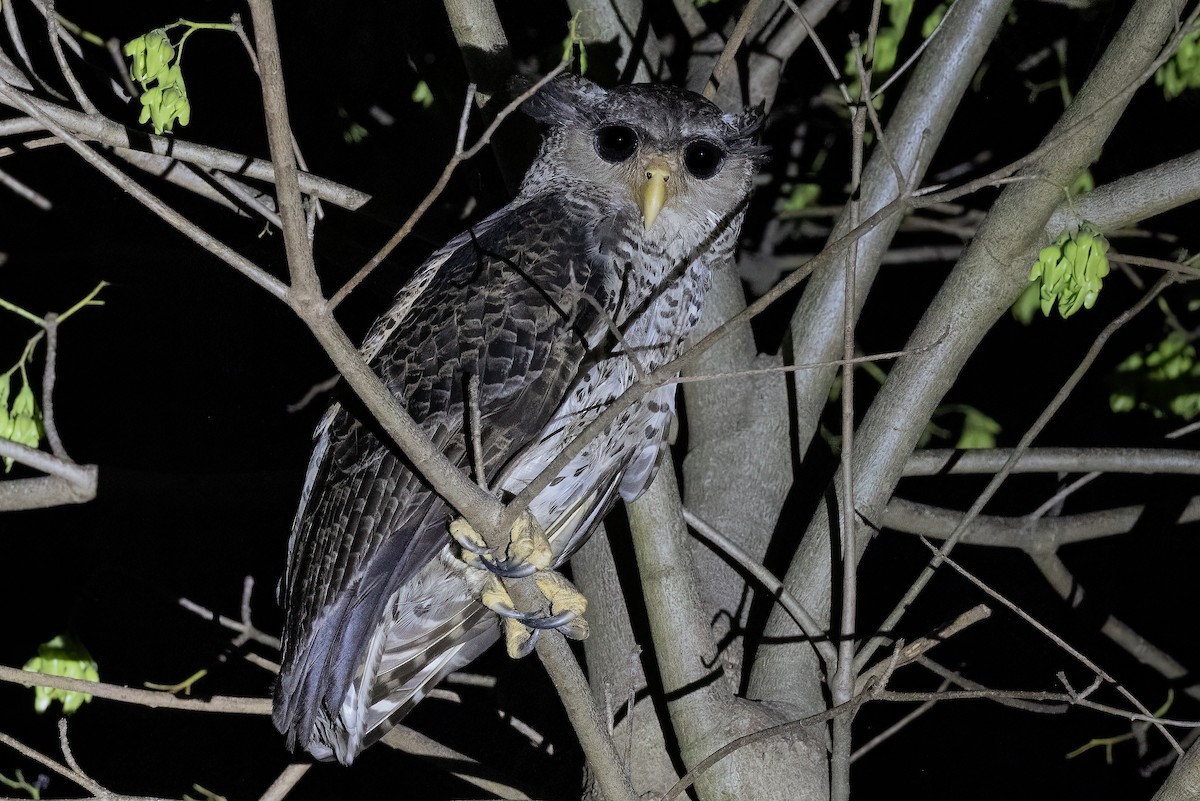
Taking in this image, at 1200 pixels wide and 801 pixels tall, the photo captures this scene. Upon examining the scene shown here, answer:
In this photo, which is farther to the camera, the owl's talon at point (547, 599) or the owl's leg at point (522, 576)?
the owl's talon at point (547, 599)

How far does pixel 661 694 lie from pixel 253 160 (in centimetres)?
150

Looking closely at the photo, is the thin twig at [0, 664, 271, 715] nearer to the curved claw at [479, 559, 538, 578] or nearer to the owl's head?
the curved claw at [479, 559, 538, 578]

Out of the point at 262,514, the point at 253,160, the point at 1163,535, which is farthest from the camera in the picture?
the point at 262,514

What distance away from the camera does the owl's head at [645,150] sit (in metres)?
2.43

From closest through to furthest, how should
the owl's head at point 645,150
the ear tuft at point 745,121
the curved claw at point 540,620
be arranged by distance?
the curved claw at point 540,620 → the owl's head at point 645,150 → the ear tuft at point 745,121

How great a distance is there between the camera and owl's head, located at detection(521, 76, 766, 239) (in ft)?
7.96

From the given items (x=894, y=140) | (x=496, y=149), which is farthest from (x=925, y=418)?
(x=496, y=149)

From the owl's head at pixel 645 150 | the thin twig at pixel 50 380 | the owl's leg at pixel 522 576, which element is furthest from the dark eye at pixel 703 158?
the thin twig at pixel 50 380

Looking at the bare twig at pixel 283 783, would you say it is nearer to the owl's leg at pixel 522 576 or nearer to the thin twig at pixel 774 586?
the owl's leg at pixel 522 576

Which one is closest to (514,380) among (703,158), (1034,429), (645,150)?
(645,150)

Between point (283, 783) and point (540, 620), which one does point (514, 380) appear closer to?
point (540, 620)

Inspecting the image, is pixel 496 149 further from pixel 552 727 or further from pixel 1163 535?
pixel 1163 535

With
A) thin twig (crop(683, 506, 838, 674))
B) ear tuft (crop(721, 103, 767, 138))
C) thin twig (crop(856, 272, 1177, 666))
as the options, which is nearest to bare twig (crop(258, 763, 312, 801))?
thin twig (crop(683, 506, 838, 674))

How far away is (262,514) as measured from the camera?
359 centimetres
